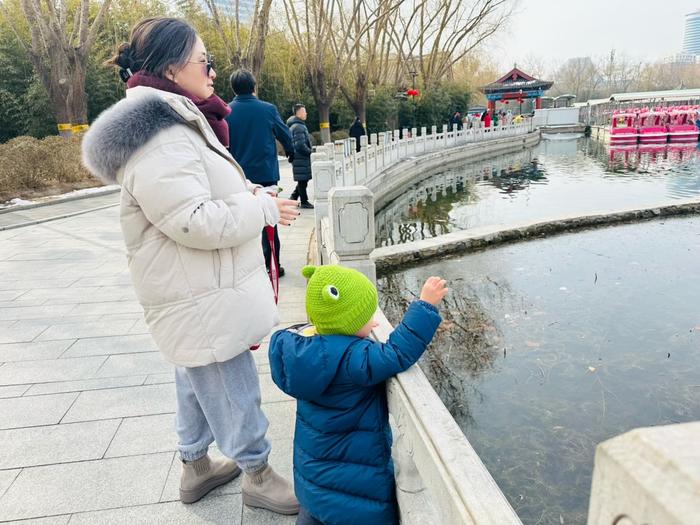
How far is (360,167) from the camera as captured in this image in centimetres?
1007

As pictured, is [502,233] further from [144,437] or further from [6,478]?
[6,478]

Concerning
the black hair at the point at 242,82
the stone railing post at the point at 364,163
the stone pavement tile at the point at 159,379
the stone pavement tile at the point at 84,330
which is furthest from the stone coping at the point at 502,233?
the stone railing post at the point at 364,163

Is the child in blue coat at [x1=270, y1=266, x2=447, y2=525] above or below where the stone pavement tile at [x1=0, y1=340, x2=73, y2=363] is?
above

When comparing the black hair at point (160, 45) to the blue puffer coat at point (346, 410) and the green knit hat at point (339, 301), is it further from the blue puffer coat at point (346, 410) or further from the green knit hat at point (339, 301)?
the blue puffer coat at point (346, 410)

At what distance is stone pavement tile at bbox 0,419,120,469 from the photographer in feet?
7.45

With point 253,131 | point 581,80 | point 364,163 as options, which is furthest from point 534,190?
point 581,80

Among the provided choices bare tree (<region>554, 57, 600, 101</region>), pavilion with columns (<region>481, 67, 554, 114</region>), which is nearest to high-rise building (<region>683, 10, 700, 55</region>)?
bare tree (<region>554, 57, 600, 101</region>)

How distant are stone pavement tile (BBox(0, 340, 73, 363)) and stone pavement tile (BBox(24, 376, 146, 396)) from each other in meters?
0.44

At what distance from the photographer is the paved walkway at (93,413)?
198 cm

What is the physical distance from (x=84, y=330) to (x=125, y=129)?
2873 millimetres

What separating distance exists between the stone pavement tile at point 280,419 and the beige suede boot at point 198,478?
39 cm

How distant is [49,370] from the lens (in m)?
3.13

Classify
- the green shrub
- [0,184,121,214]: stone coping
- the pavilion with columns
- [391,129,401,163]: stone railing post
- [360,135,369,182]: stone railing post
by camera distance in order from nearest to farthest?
[0,184,121,214]: stone coping, the green shrub, [360,135,369,182]: stone railing post, [391,129,401,163]: stone railing post, the pavilion with columns

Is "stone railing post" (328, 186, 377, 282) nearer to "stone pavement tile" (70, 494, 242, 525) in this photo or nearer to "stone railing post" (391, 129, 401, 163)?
"stone pavement tile" (70, 494, 242, 525)
